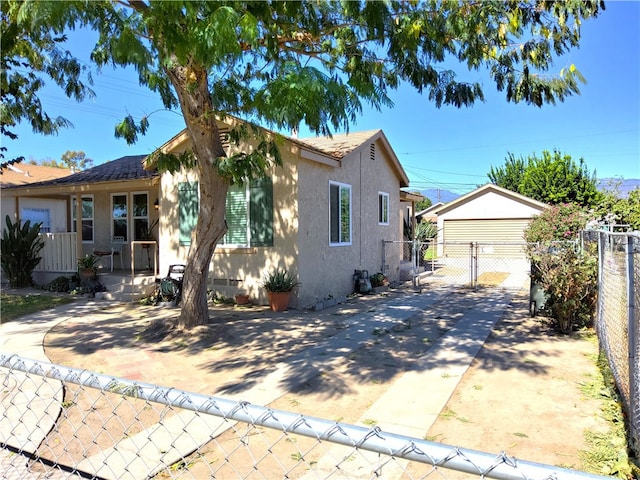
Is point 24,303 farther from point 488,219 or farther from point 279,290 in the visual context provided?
point 488,219

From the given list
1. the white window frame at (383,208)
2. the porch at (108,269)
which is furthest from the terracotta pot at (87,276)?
the white window frame at (383,208)

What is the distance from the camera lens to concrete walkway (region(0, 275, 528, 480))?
3484 millimetres

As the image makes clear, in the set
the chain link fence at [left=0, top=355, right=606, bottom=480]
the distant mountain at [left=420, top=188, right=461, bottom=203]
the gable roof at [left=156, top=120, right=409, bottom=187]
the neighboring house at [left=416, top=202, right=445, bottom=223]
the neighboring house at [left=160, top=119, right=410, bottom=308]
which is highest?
the distant mountain at [left=420, top=188, right=461, bottom=203]

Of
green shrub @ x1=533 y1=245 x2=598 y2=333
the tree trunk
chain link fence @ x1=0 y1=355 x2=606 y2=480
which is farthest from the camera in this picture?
green shrub @ x1=533 y1=245 x2=598 y2=333

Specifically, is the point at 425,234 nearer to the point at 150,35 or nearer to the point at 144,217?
the point at 144,217

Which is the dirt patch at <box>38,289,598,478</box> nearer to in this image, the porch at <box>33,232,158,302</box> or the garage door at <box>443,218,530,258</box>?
the porch at <box>33,232,158,302</box>

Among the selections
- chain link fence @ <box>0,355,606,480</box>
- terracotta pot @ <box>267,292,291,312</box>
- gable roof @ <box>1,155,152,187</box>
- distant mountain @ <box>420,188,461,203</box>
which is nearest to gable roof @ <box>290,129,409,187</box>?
terracotta pot @ <box>267,292,291,312</box>

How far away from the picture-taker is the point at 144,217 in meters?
14.1

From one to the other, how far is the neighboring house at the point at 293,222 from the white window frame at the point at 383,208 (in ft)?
4.56

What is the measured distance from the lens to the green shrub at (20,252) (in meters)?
12.9

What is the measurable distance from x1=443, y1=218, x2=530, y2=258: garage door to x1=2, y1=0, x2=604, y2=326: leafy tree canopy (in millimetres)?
19620

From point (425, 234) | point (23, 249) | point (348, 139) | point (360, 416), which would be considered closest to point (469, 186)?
point (425, 234)

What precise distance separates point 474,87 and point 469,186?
58.9 metres

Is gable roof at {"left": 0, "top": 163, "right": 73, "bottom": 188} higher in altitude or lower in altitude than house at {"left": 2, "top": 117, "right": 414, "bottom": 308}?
higher
